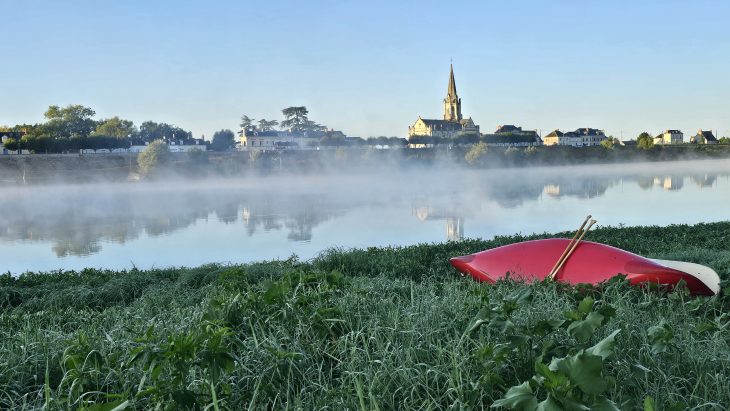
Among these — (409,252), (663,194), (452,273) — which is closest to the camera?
(452,273)

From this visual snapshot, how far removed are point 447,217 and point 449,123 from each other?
79.9m

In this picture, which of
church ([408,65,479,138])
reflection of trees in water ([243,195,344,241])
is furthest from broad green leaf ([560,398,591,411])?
church ([408,65,479,138])

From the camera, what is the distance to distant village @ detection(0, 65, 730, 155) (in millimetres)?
53875

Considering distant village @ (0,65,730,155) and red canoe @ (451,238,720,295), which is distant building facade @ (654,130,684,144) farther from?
red canoe @ (451,238,720,295)

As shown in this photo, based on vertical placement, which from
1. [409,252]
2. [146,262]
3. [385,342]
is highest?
[385,342]

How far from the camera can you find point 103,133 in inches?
2466

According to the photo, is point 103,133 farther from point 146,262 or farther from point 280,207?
point 146,262

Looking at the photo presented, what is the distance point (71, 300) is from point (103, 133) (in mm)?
61730

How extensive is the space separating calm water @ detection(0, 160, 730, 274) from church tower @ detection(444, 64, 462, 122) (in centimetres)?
7159

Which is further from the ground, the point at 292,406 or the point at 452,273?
the point at 292,406

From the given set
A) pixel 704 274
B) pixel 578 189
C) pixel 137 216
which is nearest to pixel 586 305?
pixel 704 274

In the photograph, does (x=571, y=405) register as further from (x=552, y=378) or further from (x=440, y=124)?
(x=440, y=124)

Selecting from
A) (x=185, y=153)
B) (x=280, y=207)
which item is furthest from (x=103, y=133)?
(x=280, y=207)

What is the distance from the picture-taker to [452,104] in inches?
3994
